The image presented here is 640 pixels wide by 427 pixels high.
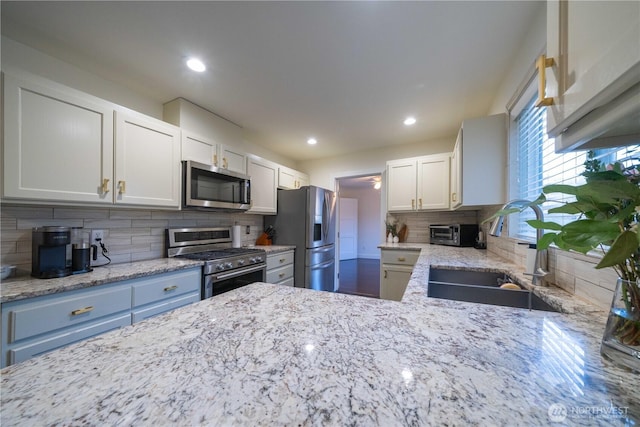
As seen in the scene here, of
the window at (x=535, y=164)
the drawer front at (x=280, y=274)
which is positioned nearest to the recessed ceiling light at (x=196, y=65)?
the drawer front at (x=280, y=274)

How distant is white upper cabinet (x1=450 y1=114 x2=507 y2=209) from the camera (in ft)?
6.39

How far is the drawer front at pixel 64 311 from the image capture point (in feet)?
3.76

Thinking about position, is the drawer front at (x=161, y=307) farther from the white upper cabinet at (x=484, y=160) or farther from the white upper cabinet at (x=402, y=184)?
the white upper cabinet at (x=402, y=184)

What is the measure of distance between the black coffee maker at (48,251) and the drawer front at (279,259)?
168cm

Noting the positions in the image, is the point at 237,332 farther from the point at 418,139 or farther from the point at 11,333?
the point at 418,139

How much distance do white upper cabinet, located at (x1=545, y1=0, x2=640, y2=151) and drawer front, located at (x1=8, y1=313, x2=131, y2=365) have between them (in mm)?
2288

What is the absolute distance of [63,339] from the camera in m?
1.28

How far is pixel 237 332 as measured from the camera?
0.62 meters

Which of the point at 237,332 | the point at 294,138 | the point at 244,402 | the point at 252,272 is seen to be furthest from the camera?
the point at 294,138

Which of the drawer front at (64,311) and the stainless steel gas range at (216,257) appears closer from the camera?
the drawer front at (64,311)

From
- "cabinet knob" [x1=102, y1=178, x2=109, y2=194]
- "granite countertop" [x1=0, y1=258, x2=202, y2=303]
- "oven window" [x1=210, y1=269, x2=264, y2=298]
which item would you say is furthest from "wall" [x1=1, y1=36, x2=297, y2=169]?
"oven window" [x1=210, y1=269, x2=264, y2=298]

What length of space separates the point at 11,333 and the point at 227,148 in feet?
6.71

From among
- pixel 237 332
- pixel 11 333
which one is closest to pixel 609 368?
pixel 237 332

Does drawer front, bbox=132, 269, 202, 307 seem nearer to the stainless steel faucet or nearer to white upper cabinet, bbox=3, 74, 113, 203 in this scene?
white upper cabinet, bbox=3, 74, 113, 203
